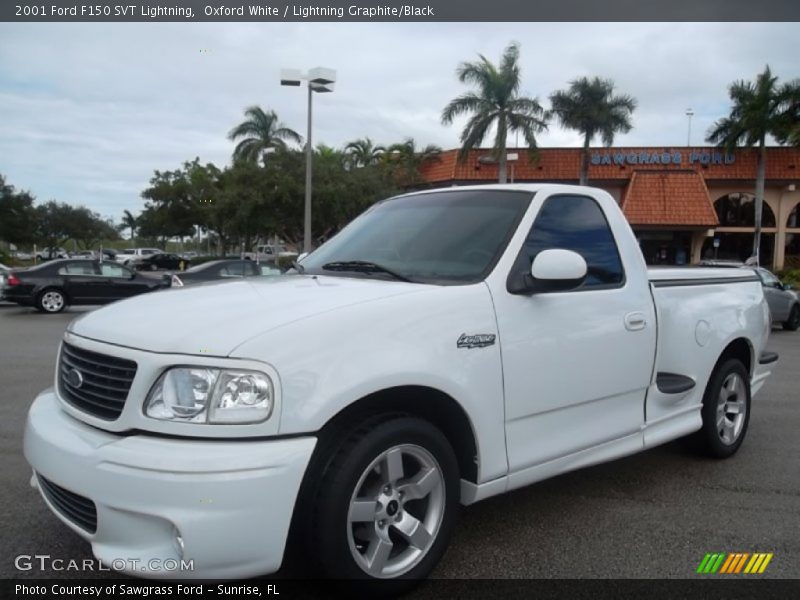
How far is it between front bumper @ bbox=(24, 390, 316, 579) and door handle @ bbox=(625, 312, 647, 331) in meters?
2.18

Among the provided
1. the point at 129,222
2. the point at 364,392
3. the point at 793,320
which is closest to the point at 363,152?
the point at 793,320

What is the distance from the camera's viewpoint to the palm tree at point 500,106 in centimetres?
3038

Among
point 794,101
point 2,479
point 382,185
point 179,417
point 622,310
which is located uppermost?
point 794,101

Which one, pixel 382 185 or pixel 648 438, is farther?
pixel 382 185

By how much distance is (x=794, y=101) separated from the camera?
31.5 meters

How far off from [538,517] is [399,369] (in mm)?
1710

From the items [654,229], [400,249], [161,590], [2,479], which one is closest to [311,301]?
[400,249]

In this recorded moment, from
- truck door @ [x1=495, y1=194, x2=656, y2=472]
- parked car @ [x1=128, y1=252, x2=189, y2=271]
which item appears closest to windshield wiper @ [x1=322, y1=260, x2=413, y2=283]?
truck door @ [x1=495, y1=194, x2=656, y2=472]

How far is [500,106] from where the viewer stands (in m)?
30.7

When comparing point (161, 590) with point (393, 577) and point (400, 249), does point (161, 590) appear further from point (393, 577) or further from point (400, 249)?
point (400, 249)

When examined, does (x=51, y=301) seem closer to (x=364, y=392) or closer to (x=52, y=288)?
(x=52, y=288)

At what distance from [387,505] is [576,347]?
1.36m

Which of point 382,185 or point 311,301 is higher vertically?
point 382,185

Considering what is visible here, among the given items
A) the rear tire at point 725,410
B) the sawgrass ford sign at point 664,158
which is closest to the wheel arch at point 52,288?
the rear tire at point 725,410
